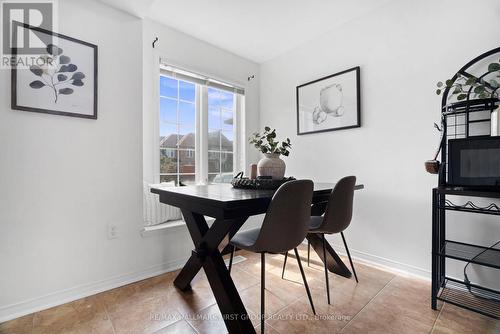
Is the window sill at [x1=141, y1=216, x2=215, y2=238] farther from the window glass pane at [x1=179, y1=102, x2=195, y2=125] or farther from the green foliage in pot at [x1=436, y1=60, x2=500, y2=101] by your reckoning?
the green foliage in pot at [x1=436, y1=60, x2=500, y2=101]

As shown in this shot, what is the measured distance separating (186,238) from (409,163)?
2.15m

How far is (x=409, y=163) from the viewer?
2.11 metres

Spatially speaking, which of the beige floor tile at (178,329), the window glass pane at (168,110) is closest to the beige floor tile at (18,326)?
the beige floor tile at (178,329)

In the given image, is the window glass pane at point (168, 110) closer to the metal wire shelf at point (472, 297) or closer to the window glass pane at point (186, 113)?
the window glass pane at point (186, 113)

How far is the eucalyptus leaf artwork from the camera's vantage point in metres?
1.64

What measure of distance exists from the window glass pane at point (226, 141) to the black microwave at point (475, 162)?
7.30 feet

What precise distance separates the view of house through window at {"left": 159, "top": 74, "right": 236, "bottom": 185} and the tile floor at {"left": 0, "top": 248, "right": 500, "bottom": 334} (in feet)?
3.74

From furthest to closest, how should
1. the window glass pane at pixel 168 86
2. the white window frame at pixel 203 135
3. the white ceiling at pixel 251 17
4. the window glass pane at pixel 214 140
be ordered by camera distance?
1. the window glass pane at pixel 214 140
2. the window glass pane at pixel 168 86
3. the white window frame at pixel 203 135
4. the white ceiling at pixel 251 17

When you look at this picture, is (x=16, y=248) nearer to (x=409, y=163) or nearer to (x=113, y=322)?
(x=113, y=322)

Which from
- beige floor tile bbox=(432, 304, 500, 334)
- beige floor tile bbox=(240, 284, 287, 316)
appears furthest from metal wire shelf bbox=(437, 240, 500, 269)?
beige floor tile bbox=(240, 284, 287, 316)

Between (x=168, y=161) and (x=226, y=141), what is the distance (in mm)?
835

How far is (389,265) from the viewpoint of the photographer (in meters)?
2.23

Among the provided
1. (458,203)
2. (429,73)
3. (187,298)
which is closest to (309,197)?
(187,298)

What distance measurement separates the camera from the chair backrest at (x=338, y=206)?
176 cm
